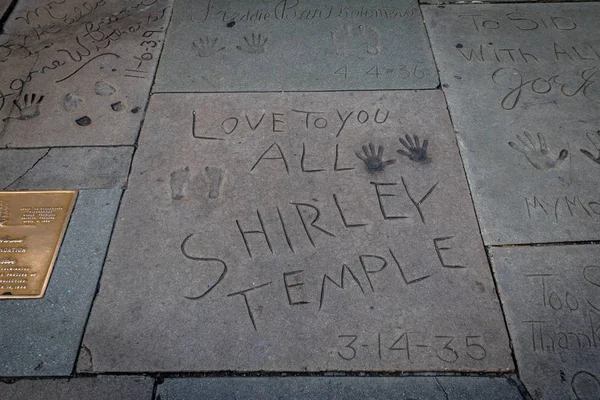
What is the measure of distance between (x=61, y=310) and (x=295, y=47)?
2.16m

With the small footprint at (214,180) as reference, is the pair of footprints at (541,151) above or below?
below

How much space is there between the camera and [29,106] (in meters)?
2.83

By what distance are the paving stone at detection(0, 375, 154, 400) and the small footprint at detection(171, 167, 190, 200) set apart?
92 centimetres

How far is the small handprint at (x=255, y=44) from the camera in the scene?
3.18 m

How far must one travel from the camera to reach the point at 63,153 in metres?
2.60

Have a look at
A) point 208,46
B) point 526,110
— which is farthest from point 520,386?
point 208,46

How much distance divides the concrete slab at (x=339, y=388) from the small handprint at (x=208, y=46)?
2155mm

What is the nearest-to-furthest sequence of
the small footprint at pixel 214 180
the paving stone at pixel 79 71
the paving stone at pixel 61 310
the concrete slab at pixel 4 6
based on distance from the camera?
the paving stone at pixel 61 310, the small footprint at pixel 214 180, the paving stone at pixel 79 71, the concrete slab at pixel 4 6

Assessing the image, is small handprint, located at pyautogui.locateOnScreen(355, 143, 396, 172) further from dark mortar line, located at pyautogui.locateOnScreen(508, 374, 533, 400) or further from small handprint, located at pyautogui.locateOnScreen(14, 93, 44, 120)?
small handprint, located at pyautogui.locateOnScreen(14, 93, 44, 120)

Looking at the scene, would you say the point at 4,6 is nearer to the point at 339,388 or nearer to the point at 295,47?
the point at 295,47

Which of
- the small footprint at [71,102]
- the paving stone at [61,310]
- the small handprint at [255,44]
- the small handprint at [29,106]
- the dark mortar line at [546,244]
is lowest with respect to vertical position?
the dark mortar line at [546,244]

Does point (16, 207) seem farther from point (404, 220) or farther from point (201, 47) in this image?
point (404, 220)

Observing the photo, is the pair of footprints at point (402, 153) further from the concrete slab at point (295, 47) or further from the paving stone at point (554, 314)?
the paving stone at point (554, 314)
